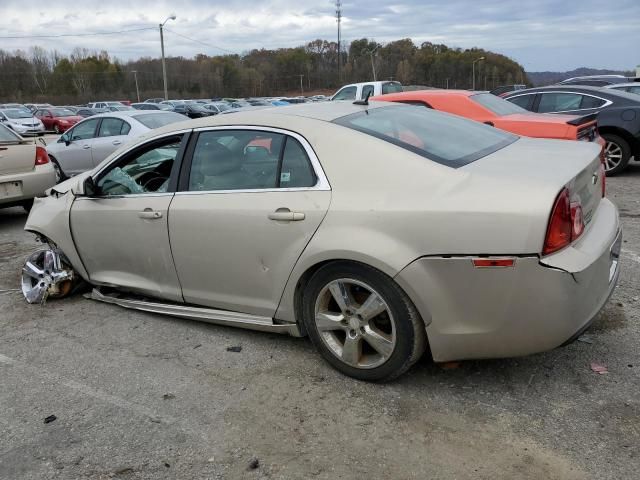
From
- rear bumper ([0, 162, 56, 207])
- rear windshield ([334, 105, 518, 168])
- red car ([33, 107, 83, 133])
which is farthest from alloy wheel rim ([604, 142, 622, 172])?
red car ([33, 107, 83, 133])

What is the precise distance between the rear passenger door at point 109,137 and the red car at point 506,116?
4.96 meters

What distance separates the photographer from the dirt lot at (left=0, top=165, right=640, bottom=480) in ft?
8.18

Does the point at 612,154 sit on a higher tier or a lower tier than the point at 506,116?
lower

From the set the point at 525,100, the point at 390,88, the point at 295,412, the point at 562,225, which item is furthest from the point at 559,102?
the point at 295,412

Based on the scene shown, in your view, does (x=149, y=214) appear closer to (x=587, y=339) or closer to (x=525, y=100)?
(x=587, y=339)

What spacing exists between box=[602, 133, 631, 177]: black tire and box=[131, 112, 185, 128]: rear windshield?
7.45 m

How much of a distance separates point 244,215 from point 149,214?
33.5 inches

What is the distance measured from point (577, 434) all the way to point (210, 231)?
2.29 meters

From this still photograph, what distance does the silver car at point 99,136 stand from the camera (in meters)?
10.2

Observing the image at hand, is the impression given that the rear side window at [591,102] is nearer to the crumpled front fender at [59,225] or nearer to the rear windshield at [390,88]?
the rear windshield at [390,88]

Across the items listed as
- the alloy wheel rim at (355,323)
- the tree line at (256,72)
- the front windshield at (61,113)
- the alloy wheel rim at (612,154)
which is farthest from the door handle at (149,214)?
the tree line at (256,72)

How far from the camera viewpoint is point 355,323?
303cm

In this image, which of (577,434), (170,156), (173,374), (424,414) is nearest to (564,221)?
(577,434)

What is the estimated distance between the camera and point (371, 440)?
2645 mm
